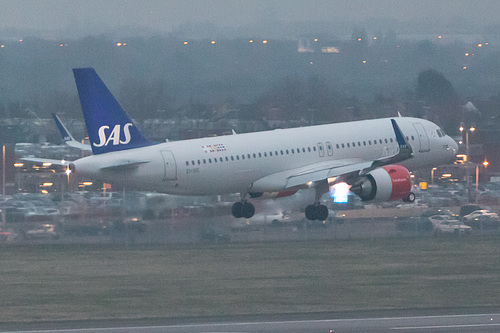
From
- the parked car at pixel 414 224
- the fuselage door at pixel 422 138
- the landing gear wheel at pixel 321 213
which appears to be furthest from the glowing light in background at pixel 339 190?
the fuselage door at pixel 422 138

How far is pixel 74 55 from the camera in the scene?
4008 inches

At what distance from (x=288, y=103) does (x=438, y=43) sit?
30.5 m

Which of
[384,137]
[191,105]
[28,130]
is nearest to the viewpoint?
[384,137]

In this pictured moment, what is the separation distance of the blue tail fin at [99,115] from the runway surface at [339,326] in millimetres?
21513

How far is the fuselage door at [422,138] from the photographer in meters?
53.5

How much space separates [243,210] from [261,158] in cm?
372

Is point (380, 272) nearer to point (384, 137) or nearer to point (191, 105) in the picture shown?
point (384, 137)

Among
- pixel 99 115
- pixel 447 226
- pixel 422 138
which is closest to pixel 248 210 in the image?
pixel 99 115

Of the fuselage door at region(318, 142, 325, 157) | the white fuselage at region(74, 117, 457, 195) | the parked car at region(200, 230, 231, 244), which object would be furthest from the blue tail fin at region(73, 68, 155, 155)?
the fuselage door at region(318, 142, 325, 157)

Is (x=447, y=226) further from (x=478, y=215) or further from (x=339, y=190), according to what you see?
(x=339, y=190)

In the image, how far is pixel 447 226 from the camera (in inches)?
2061

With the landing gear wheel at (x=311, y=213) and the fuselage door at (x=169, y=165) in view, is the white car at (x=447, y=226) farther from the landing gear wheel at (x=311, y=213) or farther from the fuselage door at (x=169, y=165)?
the fuselage door at (x=169, y=165)

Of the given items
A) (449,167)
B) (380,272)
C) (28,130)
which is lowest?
(380,272)

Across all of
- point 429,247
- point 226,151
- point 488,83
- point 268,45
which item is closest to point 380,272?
point 429,247
